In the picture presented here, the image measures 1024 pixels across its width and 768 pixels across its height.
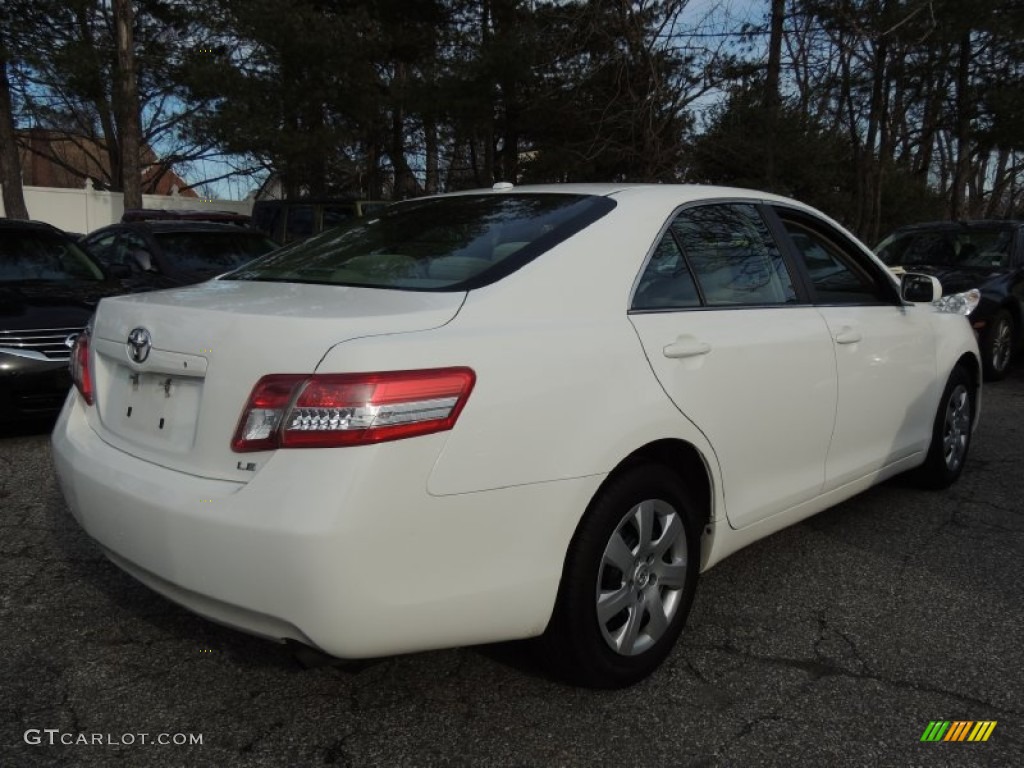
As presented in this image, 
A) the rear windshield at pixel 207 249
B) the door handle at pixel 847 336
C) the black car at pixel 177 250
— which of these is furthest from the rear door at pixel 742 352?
the rear windshield at pixel 207 249

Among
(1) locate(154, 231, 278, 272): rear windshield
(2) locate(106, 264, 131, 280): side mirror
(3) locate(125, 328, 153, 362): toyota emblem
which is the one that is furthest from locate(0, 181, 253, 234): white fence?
(3) locate(125, 328, 153, 362): toyota emblem

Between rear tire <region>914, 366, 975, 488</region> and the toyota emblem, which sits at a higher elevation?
the toyota emblem

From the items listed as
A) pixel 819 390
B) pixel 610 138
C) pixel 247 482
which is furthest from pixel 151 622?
pixel 610 138

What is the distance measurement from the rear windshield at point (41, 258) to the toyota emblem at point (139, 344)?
14.8ft

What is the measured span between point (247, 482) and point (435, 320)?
62 centimetres

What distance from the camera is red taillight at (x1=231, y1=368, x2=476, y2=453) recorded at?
203cm

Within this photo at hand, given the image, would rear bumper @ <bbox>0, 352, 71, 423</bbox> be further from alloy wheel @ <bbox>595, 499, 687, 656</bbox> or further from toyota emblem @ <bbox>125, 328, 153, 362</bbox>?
alloy wheel @ <bbox>595, 499, 687, 656</bbox>

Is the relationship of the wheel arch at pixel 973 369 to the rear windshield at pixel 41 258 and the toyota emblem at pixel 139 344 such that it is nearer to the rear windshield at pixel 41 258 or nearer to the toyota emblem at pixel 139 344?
the toyota emblem at pixel 139 344

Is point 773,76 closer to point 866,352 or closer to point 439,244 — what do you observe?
point 866,352

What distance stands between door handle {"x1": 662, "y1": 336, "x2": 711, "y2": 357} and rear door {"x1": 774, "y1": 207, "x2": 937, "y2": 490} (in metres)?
0.92

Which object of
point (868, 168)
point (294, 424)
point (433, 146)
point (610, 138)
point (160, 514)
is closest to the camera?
point (294, 424)

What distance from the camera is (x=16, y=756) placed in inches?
89.1

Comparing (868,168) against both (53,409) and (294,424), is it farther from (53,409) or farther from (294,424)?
(294,424)

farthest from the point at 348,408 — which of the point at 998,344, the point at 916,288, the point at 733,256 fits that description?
the point at 998,344
